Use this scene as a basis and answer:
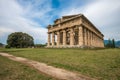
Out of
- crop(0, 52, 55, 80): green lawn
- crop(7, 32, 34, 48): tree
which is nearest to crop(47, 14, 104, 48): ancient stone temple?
crop(0, 52, 55, 80): green lawn

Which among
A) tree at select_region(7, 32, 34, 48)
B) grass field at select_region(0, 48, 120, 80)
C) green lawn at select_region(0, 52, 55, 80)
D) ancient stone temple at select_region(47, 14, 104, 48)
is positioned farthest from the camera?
tree at select_region(7, 32, 34, 48)

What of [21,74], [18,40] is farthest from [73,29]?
[18,40]

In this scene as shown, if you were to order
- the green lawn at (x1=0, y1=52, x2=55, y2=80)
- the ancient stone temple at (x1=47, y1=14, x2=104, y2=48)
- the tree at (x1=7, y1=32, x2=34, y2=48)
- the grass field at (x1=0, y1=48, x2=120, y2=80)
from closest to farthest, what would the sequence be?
1. the green lawn at (x1=0, y1=52, x2=55, y2=80)
2. the grass field at (x1=0, y1=48, x2=120, y2=80)
3. the ancient stone temple at (x1=47, y1=14, x2=104, y2=48)
4. the tree at (x1=7, y1=32, x2=34, y2=48)

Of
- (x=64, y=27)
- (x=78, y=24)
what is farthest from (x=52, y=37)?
(x=78, y=24)

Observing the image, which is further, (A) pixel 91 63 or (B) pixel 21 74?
(A) pixel 91 63

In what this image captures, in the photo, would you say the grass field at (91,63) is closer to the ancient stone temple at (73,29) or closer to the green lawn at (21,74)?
the green lawn at (21,74)

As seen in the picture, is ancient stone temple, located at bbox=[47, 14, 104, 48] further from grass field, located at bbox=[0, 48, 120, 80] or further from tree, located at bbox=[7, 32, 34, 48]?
tree, located at bbox=[7, 32, 34, 48]

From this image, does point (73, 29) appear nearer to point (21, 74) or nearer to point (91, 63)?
point (91, 63)

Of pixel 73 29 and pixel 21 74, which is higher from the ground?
pixel 73 29

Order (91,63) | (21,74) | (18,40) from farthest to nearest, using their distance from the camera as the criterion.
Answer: (18,40)
(91,63)
(21,74)

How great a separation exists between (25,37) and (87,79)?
86.4 m

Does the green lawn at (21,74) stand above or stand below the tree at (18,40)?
below

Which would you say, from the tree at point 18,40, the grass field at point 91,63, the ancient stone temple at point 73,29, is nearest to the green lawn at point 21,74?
the grass field at point 91,63

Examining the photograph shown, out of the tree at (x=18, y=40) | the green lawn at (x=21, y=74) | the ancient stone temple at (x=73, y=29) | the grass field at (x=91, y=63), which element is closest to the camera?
the green lawn at (x=21, y=74)
